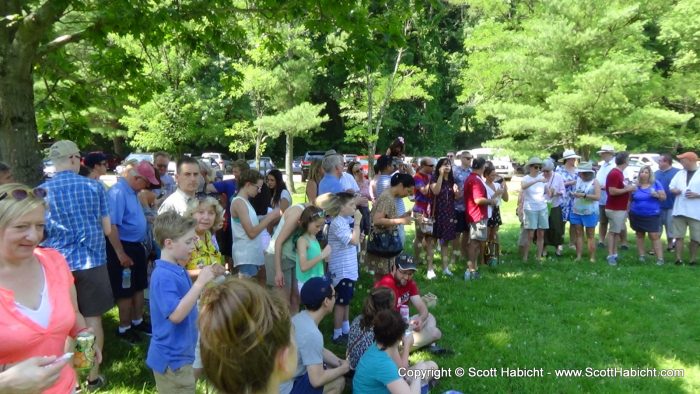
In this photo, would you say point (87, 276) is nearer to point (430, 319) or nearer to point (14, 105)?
point (14, 105)

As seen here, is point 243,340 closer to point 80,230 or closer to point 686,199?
point 80,230

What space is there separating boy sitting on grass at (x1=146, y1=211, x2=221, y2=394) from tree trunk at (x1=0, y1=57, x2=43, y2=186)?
A: 2599 mm

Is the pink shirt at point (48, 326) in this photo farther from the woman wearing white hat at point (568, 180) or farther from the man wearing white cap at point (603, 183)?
the man wearing white cap at point (603, 183)

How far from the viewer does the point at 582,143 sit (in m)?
16.9

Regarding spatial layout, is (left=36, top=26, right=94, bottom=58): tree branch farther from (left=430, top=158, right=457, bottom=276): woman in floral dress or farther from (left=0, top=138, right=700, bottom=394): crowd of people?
(left=430, top=158, right=457, bottom=276): woman in floral dress

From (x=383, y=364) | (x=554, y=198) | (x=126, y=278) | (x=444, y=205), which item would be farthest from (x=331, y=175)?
(x=554, y=198)

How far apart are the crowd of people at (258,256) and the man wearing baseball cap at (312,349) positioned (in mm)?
10

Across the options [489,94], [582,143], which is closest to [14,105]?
[582,143]

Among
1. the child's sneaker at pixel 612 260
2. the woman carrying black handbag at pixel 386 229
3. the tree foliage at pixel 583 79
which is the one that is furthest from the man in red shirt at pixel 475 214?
the tree foliage at pixel 583 79

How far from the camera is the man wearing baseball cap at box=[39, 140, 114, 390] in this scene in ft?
11.8

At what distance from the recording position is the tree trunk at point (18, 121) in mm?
4344

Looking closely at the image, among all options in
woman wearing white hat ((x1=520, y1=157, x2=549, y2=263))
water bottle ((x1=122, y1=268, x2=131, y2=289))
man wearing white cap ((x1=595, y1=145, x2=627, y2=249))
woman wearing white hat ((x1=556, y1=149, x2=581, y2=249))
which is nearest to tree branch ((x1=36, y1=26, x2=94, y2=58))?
water bottle ((x1=122, y1=268, x2=131, y2=289))

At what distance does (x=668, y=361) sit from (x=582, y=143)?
13.9 m

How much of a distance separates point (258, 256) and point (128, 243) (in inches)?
51.1
